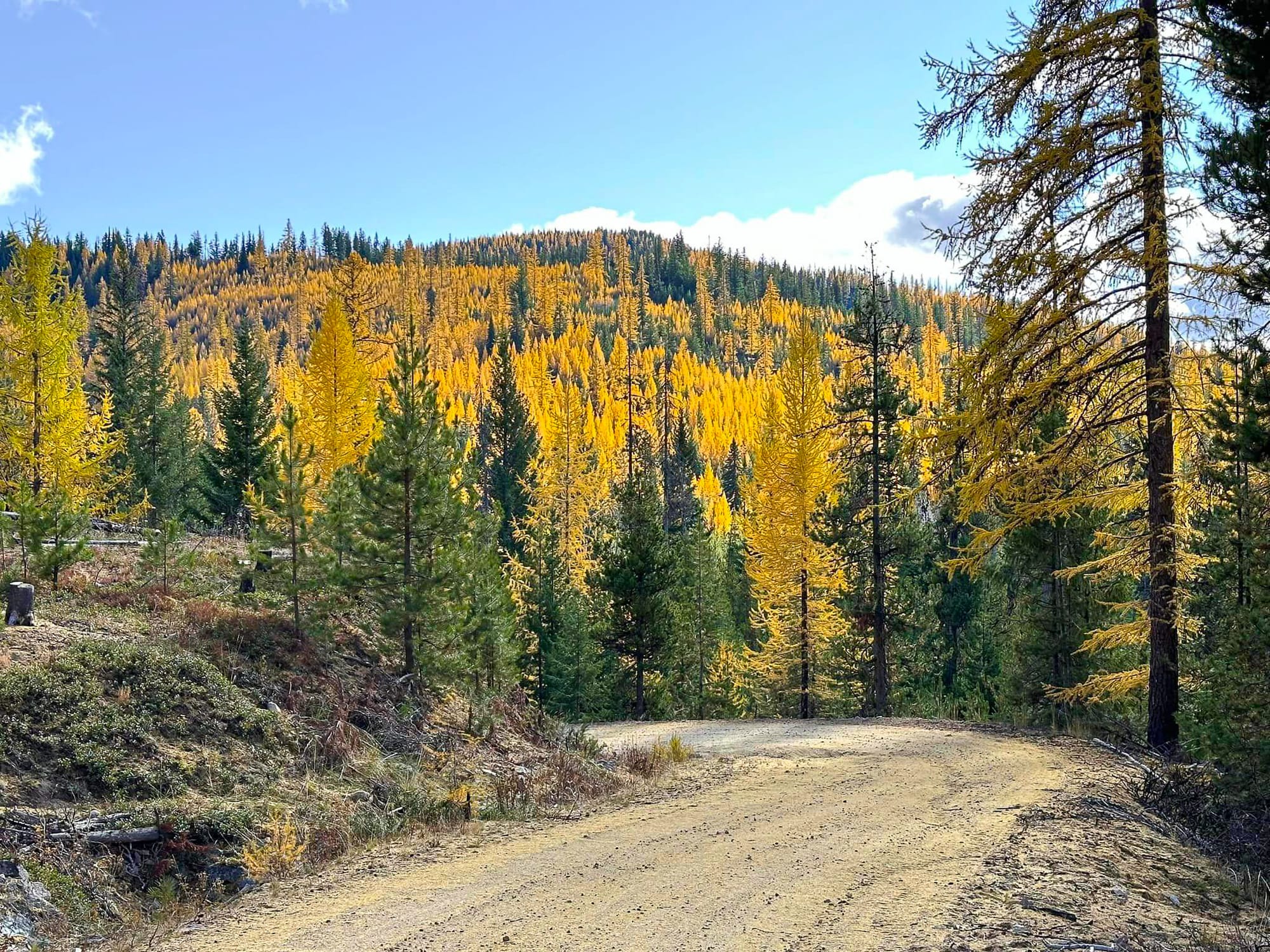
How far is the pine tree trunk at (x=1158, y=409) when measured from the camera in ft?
34.2

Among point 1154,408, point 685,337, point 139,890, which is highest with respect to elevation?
point 685,337

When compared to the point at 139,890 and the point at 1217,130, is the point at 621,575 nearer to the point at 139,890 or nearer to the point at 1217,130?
the point at 139,890

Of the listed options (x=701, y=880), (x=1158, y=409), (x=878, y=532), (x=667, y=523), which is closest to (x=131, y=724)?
(x=701, y=880)

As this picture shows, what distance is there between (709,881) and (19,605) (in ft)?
37.6

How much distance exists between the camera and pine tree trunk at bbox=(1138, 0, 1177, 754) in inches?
410

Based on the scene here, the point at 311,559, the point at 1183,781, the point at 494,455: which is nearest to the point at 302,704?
the point at 311,559

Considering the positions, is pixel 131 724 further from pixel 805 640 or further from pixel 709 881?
pixel 805 640

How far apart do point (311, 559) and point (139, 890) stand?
22.1ft

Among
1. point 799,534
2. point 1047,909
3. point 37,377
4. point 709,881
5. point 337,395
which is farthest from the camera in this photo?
point 337,395

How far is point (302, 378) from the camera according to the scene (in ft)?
109

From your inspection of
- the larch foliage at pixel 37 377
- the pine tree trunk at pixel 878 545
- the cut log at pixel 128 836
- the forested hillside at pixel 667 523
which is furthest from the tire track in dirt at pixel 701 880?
the larch foliage at pixel 37 377

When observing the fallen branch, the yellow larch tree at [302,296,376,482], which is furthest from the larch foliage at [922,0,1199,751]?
the yellow larch tree at [302,296,376,482]

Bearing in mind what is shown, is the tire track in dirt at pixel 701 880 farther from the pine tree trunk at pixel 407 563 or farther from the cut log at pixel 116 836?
the pine tree trunk at pixel 407 563

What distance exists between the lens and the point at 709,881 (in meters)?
7.48
